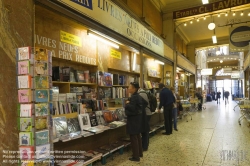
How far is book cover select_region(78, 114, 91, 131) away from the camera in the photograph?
379cm

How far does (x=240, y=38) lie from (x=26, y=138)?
929 cm

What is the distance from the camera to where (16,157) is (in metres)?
2.45

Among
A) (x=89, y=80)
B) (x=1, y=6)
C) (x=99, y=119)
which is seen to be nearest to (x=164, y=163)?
(x=99, y=119)

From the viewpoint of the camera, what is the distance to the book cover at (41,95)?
244 centimetres

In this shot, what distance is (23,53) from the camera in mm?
2420

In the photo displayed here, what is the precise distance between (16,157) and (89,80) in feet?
9.07

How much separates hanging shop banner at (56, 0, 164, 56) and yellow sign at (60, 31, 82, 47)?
759 millimetres

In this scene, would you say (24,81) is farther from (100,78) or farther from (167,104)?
(167,104)

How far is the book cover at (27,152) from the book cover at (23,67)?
34.7 inches

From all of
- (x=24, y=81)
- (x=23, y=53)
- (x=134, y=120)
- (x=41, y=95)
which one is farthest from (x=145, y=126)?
(x=23, y=53)

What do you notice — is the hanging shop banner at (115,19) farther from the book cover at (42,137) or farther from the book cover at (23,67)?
the book cover at (42,137)

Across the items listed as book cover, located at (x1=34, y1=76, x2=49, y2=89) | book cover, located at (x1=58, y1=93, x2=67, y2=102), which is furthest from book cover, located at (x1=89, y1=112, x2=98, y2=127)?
book cover, located at (x1=34, y1=76, x2=49, y2=89)

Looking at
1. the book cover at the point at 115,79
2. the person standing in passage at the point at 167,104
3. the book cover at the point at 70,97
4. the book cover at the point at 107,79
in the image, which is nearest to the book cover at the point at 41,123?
the book cover at the point at 70,97

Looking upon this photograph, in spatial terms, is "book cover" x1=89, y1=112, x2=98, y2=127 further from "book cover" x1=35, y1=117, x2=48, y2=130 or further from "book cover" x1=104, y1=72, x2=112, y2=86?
"book cover" x1=35, y1=117, x2=48, y2=130
